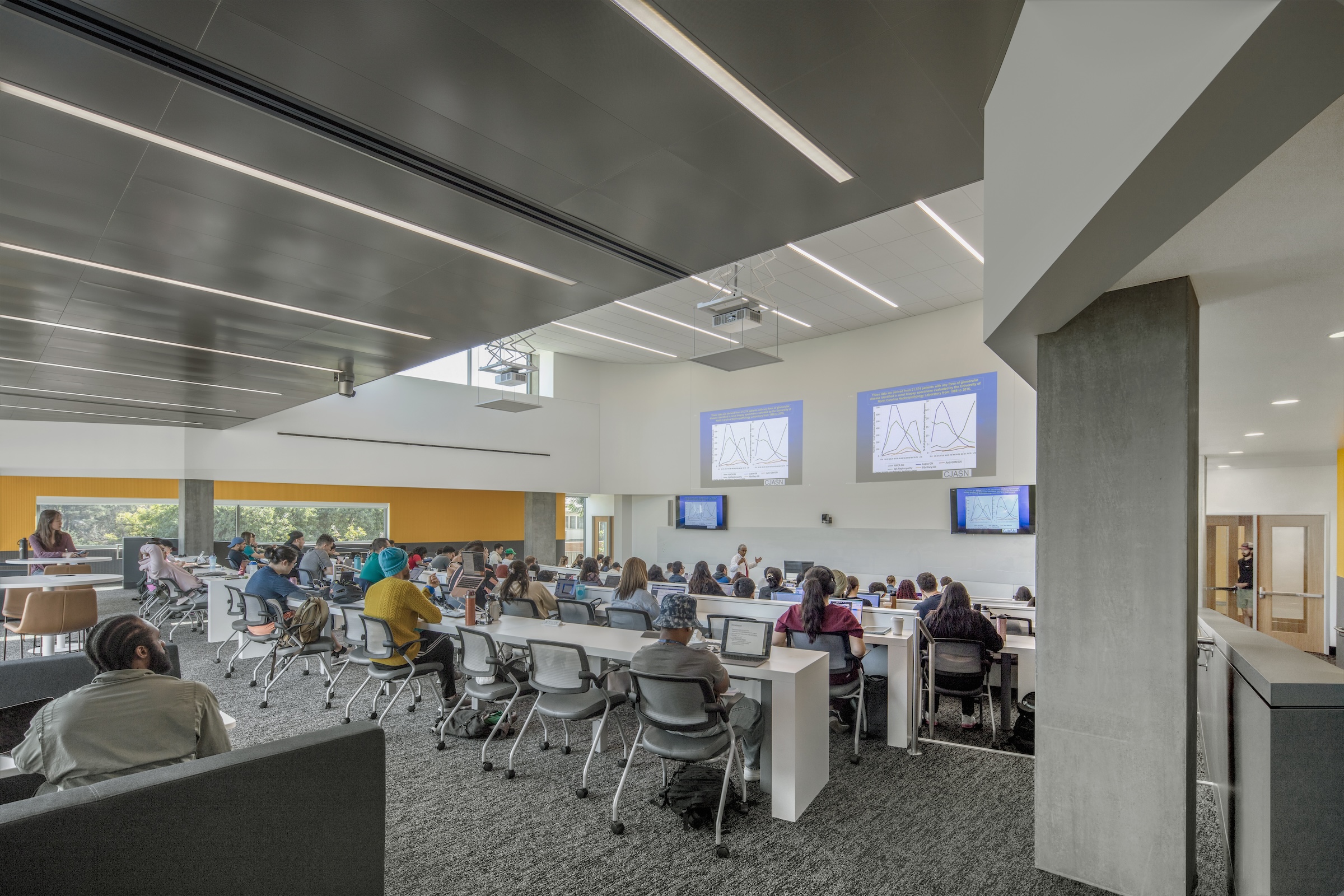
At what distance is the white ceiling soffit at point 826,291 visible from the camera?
7.87 m

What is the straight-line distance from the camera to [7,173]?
2754mm

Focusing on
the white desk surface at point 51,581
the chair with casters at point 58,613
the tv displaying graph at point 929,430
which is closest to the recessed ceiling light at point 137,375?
the white desk surface at point 51,581

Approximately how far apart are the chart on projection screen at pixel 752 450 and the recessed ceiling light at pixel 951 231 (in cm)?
498

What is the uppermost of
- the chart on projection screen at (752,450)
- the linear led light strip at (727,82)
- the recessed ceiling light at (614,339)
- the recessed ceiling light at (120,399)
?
the recessed ceiling light at (614,339)

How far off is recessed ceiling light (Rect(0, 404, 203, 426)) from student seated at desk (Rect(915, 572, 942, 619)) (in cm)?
1076

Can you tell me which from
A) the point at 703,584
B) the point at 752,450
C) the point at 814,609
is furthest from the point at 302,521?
the point at 814,609

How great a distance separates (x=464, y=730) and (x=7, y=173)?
397 centimetres

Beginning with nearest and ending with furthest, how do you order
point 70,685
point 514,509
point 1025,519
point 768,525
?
point 70,685 → point 1025,519 → point 768,525 → point 514,509

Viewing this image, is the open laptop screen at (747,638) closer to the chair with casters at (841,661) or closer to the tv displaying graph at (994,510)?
the chair with casters at (841,661)

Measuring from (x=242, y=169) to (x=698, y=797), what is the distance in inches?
143

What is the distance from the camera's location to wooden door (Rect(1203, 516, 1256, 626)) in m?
10.1

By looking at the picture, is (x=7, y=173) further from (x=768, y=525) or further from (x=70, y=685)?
(x=768, y=525)

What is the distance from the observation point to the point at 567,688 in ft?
13.0

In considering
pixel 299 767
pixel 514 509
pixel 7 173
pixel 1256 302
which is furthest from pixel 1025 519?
pixel 514 509
